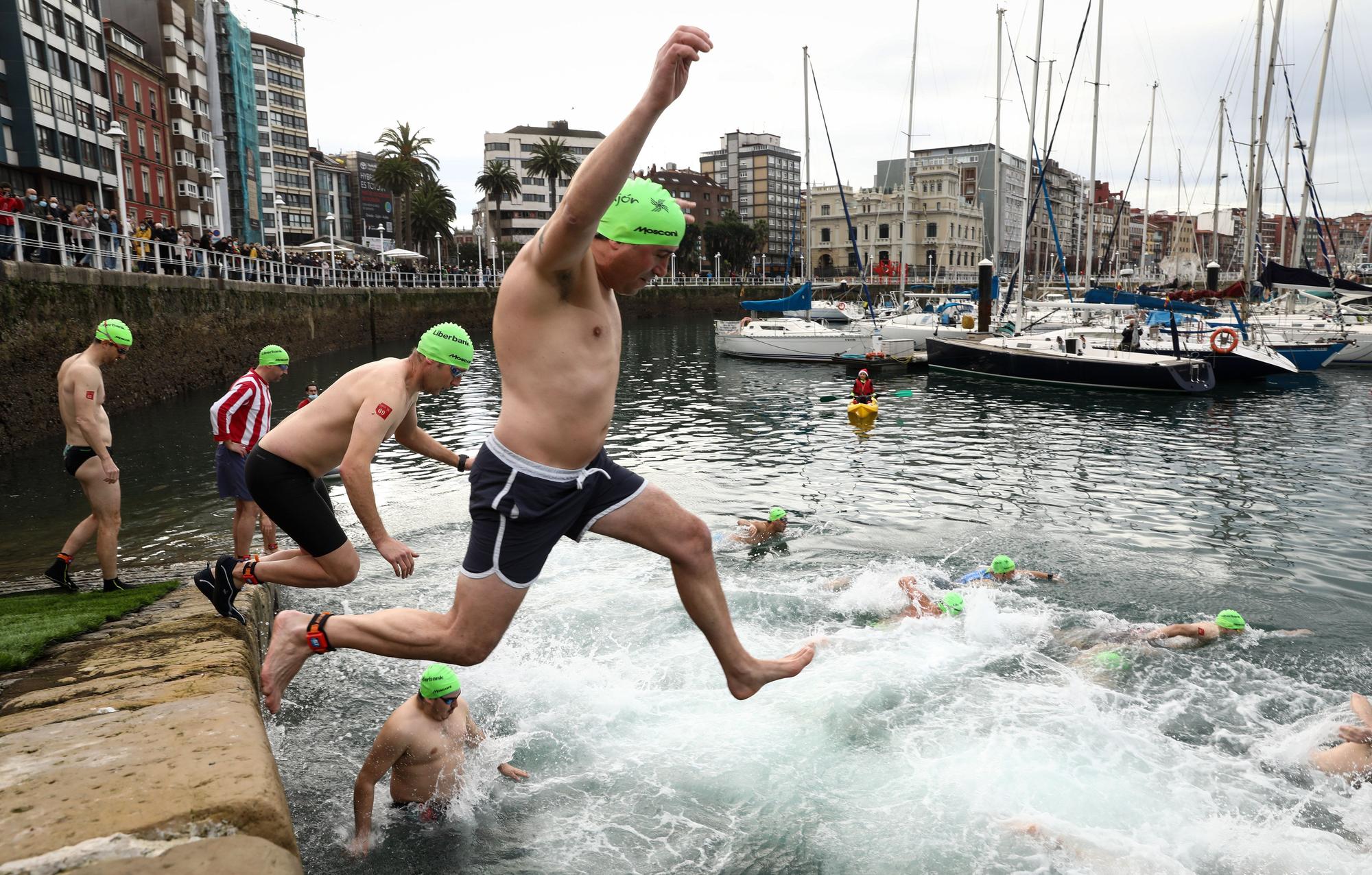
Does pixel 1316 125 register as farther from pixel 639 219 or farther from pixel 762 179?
pixel 762 179

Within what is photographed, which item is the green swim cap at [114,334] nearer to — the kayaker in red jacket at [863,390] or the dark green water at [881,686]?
the dark green water at [881,686]

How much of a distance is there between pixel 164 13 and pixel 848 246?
341 feet

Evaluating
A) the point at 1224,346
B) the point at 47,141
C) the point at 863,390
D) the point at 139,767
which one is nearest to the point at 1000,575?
the point at 139,767

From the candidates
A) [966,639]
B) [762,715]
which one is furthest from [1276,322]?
[762,715]

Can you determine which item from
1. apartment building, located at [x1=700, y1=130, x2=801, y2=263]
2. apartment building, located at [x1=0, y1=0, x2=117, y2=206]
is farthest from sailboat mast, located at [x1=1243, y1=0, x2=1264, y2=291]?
apartment building, located at [x1=700, y1=130, x2=801, y2=263]

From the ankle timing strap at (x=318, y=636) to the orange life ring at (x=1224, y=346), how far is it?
3386 cm

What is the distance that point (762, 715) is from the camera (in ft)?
22.2

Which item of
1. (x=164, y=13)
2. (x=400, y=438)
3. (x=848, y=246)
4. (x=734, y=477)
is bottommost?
(x=734, y=477)

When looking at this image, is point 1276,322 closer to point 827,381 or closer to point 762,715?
point 827,381

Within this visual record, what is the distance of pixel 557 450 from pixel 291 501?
7.84 feet

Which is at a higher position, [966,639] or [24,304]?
[24,304]

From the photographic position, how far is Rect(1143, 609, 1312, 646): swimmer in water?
8.28m

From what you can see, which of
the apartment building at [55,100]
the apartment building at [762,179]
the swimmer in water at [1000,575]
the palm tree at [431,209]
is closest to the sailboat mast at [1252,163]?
the swimmer in water at [1000,575]

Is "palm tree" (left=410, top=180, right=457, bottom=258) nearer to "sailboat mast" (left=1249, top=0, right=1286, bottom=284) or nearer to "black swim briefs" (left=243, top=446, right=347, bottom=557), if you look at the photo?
"sailboat mast" (left=1249, top=0, right=1286, bottom=284)
